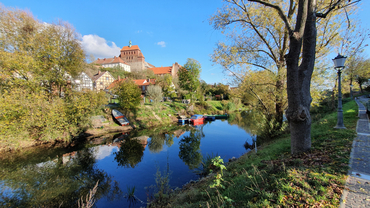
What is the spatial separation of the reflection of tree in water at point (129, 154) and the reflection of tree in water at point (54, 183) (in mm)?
1330


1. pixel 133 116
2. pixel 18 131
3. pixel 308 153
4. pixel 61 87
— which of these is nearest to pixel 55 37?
pixel 61 87

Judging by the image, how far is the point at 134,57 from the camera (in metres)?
74.0

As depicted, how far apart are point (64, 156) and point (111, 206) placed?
256 inches

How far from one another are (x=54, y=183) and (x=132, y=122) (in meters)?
12.4

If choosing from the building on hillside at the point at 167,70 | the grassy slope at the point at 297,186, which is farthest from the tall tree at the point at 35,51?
the building on hillside at the point at 167,70

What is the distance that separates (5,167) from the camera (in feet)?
24.8

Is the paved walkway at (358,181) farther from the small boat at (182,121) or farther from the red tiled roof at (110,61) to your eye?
the red tiled roof at (110,61)

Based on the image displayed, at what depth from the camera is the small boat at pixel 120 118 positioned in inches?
675

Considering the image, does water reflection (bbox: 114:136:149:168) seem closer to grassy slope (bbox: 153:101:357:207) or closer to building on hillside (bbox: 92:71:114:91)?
grassy slope (bbox: 153:101:357:207)

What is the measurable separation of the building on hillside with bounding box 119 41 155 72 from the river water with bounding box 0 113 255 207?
217 ft

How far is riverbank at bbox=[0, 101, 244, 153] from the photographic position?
399 inches

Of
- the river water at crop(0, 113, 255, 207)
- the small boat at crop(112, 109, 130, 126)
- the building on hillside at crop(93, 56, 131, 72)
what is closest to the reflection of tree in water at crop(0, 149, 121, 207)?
the river water at crop(0, 113, 255, 207)

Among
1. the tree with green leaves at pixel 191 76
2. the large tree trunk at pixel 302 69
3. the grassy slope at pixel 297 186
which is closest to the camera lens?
the grassy slope at pixel 297 186

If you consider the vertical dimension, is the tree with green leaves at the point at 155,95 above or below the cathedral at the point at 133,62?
below
